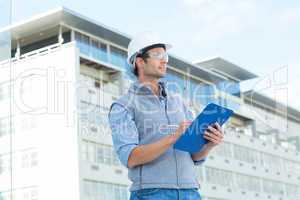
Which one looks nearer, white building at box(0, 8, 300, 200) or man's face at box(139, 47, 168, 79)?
man's face at box(139, 47, 168, 79)

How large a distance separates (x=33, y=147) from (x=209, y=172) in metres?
5.27

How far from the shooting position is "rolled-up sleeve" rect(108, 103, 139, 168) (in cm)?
118

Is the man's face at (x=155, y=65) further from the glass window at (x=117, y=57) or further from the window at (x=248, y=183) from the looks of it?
the window at (x=248, y=183)

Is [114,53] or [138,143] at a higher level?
[114,53]

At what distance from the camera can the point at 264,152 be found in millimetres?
20375

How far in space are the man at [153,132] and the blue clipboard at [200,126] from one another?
0.01 meters

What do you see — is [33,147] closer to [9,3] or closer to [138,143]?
[9,3]

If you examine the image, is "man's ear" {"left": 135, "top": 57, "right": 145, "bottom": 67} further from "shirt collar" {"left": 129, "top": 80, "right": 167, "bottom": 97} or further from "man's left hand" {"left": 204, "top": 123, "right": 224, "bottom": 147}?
"man's left hand" {"left": 204, "top": 123, "right": 224, "bottom": 147}

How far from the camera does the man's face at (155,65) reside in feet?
4.15

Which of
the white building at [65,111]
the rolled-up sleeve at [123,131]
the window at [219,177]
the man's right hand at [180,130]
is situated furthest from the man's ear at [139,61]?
the window at [219,177]

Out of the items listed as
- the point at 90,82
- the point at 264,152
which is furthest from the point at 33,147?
the point at 264,152

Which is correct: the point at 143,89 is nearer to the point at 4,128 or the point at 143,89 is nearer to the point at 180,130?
the point at 180,130

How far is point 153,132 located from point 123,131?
61 mm

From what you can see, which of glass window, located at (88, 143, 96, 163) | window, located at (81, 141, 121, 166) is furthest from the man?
glass window, located at (88, 143, 96, 163)
